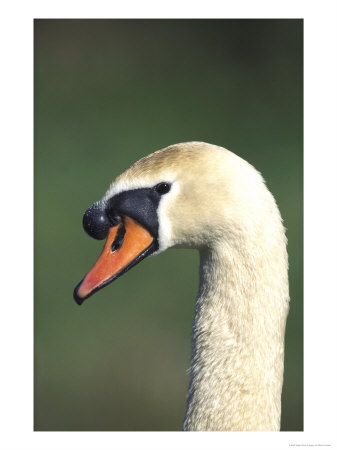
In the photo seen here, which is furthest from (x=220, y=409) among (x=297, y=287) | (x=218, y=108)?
(x=218, y=108)

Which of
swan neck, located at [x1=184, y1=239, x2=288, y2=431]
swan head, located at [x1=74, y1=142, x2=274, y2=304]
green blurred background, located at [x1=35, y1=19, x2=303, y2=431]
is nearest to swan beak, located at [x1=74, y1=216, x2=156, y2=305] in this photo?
swan head, located at [x1=74, y1=142, x2=274, y2=304]

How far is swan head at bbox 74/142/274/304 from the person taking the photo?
5.83 feet

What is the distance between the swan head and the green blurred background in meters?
2.83

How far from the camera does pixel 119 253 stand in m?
1.88

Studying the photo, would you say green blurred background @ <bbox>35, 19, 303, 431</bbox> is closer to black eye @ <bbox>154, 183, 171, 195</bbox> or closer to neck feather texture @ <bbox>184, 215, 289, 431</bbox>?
neck feather texture @ <bbox>184, 215, 289, 431</bbox>

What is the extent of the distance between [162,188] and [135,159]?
16.0 ft

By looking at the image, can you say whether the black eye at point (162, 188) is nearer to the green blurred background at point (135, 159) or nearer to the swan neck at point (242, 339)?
the swan neck at point (242, 339)

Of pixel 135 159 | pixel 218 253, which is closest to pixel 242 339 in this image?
pixel 218 253

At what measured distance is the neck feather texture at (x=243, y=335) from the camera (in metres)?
1.80

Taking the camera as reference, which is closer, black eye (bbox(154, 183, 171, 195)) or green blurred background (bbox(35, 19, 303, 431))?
black eye (bbox(154, 183, 171, 195))

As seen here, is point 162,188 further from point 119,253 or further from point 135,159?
point 135,159

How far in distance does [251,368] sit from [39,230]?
14.8 feet

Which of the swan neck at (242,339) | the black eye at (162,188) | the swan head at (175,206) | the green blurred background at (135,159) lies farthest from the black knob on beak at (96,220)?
the green blurred background at (135,159)

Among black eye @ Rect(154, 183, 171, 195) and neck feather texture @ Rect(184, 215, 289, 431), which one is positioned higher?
black eye @ Rect(154, 183, 171, 195)
